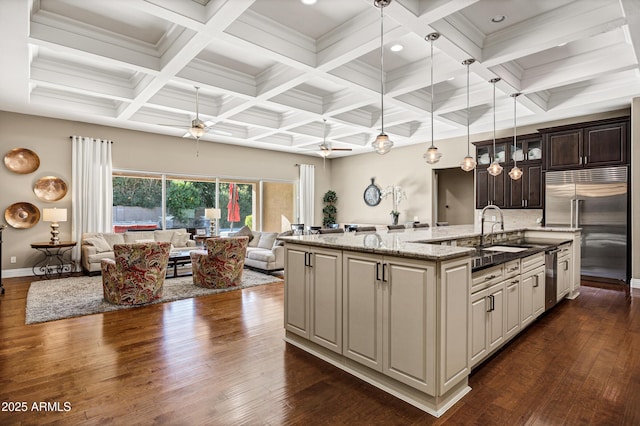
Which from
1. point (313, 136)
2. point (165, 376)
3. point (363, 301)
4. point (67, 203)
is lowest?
point (165, 376)

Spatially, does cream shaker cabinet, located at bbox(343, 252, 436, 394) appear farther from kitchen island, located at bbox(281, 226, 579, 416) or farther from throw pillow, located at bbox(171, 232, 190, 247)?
throw pillow, located at bbox(171, 232, 190, 247)

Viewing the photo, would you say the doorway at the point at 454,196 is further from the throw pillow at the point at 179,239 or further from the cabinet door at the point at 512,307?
the throw pillow at the point at 179,239

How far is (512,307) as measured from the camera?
3.06 m

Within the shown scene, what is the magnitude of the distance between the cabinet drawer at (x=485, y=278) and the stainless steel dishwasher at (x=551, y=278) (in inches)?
55.6

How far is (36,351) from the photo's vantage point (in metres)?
3.00

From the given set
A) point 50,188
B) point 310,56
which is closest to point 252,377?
point 310,56

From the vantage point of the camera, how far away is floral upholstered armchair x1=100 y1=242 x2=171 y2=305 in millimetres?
4352

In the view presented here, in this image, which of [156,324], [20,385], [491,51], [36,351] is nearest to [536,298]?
[491,51]

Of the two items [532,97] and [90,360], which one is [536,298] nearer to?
[532,97]

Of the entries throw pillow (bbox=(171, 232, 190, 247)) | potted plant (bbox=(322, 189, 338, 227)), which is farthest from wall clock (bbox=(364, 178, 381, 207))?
throw pillow (bbox=(171, 232, 190, 247))

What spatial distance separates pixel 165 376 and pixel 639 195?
706cm

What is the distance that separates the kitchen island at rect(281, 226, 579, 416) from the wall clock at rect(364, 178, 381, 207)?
728cm

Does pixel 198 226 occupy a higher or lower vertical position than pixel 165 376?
higher

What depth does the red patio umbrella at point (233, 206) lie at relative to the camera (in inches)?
367
